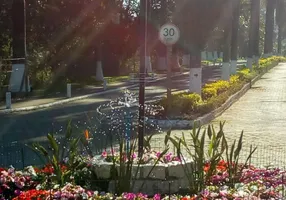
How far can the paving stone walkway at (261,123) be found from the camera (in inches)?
403

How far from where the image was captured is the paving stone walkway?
1024 centimetres

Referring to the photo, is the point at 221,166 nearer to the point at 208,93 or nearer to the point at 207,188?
the point at 207,188

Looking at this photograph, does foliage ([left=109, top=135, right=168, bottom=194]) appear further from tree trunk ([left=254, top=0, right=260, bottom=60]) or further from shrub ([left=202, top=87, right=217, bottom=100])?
tree trunk ([left=254, top=0, right=260, bottom=60])

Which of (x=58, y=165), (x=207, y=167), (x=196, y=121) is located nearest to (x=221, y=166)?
(x=207, y=167)

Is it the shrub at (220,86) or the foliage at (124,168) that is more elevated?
the foliage at (124,168)

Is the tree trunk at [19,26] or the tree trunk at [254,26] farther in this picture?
the tree trunk at [254,26]

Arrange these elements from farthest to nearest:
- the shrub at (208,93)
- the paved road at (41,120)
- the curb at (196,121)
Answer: the shrub at (208,93), the curb at (196,121), the paved road at (41,120)

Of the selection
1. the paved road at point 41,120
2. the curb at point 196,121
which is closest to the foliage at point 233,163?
the curb at point 196,121

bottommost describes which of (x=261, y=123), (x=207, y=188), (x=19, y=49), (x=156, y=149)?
(x=261, y=123)

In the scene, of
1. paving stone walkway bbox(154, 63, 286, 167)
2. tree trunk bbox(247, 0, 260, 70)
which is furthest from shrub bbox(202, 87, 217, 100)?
tree trunk bbox(247, 0, 260, 70)

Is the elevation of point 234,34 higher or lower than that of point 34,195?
higher

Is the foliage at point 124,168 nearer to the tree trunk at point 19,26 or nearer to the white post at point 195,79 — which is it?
the white post at point 195,79

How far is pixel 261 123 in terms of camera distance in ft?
50.4

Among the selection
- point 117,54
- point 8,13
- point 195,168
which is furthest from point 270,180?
point 117,54
